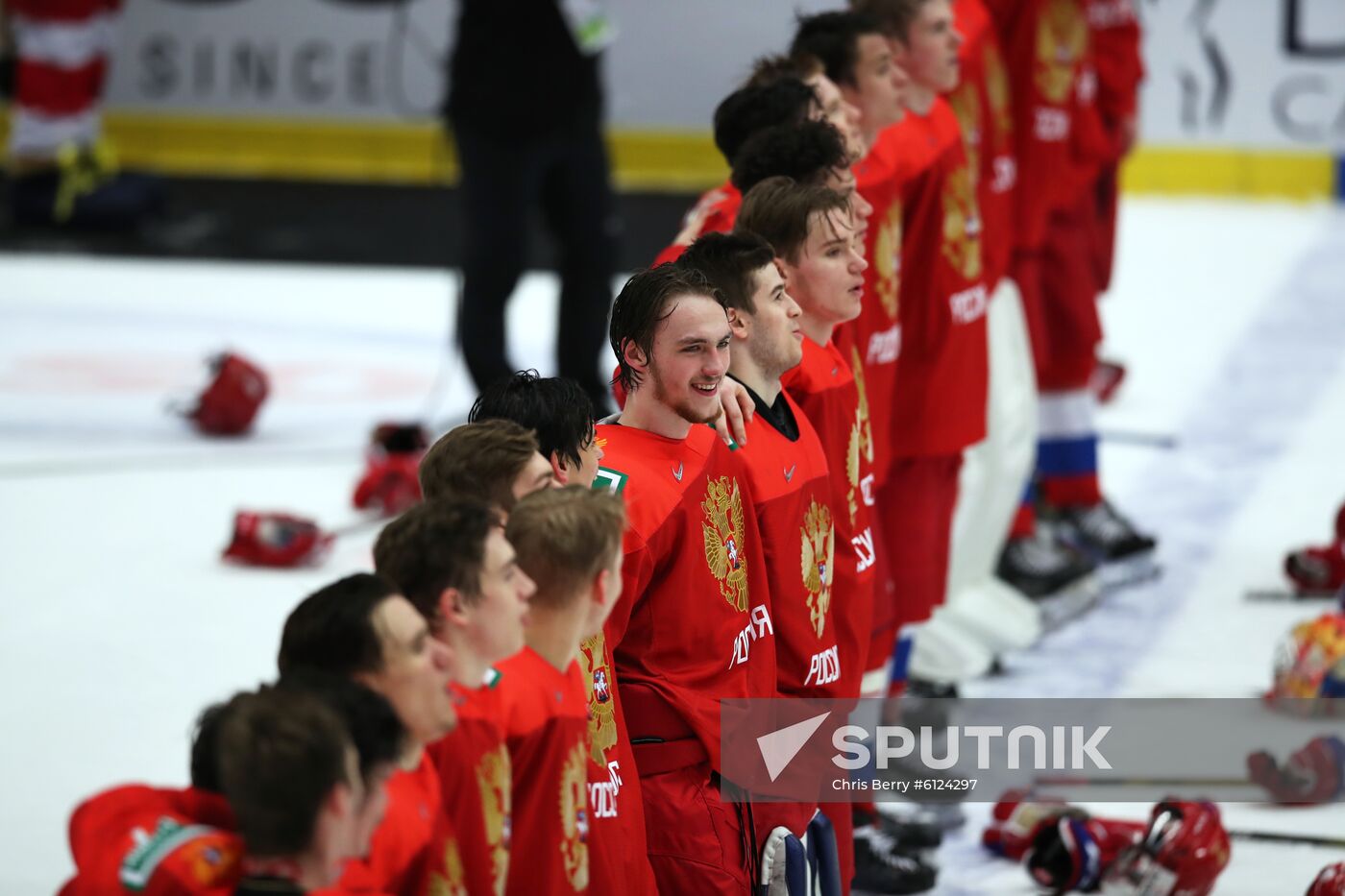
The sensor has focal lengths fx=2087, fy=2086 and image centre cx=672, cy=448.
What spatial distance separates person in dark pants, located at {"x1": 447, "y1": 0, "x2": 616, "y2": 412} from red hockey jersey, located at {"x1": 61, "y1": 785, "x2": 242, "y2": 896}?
4.50 metres

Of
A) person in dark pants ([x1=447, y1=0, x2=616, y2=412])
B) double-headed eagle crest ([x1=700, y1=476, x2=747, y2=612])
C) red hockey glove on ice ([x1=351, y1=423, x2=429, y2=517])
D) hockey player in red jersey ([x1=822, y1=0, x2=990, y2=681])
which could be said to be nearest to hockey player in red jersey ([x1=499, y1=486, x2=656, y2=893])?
double-headed eagle crest ([x1=700, y1=476, x2=747, y2=612])

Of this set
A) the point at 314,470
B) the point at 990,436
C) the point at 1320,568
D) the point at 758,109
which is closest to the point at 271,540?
the point at 314,470

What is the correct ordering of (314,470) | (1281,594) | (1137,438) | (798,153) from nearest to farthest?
(798,153), (1281,594), (314,470), (1137,438)

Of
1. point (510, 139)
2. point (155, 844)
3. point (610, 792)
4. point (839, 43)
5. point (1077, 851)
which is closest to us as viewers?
point (155, 844)

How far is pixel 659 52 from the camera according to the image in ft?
37.1

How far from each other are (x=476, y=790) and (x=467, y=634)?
17 centimetres

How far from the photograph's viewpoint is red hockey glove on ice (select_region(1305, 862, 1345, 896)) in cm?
340

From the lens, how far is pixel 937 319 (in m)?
4.35

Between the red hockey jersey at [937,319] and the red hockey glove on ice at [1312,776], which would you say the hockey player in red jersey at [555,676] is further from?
the red hockey glove on ice at [1312,776]

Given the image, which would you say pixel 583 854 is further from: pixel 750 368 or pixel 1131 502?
pixel 1131 502

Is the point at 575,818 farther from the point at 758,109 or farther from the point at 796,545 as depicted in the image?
the point at 758,109

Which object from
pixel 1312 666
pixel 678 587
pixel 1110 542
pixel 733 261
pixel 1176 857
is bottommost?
pixel 1110 542

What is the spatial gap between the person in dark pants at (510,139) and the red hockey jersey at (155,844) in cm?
450

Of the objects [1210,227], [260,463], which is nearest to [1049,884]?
[260,463]
